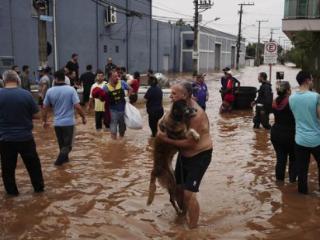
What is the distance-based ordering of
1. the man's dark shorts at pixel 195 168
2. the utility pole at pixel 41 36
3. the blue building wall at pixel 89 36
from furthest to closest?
1. the blue building wall at pixel 89 36
2. the utility pole at pixel 41 36
3. the man's dark shorts at pixel 195 168

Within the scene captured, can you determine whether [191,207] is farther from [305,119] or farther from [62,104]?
[62,104]

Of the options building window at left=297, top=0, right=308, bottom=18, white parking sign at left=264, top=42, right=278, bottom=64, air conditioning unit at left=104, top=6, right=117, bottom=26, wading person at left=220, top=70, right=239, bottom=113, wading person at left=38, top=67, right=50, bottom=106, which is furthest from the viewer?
air conditioning unit at left=104, top=6, right=117, bottom=26

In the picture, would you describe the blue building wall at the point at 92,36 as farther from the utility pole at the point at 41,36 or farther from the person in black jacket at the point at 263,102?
the person in black jacket at the point at 263,102

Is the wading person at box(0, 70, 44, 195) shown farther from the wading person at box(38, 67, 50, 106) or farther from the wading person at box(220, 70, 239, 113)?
the wading person at box(220, 70, 239, 113)

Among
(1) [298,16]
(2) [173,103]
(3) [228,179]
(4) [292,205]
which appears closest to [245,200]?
(4) [292,205]

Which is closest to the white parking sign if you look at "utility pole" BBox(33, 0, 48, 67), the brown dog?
"utility pole" BBox(33, 0, 48, 67)

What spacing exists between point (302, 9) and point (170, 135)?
22316mm

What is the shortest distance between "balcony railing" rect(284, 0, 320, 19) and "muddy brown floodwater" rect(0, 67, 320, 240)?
16.9m

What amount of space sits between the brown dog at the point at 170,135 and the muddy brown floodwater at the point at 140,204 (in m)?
0.56

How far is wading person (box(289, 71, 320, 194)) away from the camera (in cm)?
620

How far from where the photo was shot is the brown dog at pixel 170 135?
196 inches

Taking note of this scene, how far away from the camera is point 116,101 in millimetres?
10352

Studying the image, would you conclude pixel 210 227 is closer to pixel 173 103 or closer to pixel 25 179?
pixel 173 103

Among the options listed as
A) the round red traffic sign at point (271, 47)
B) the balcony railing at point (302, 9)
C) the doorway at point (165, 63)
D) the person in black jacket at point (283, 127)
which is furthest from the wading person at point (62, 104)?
the doorway at point (165, 63)
